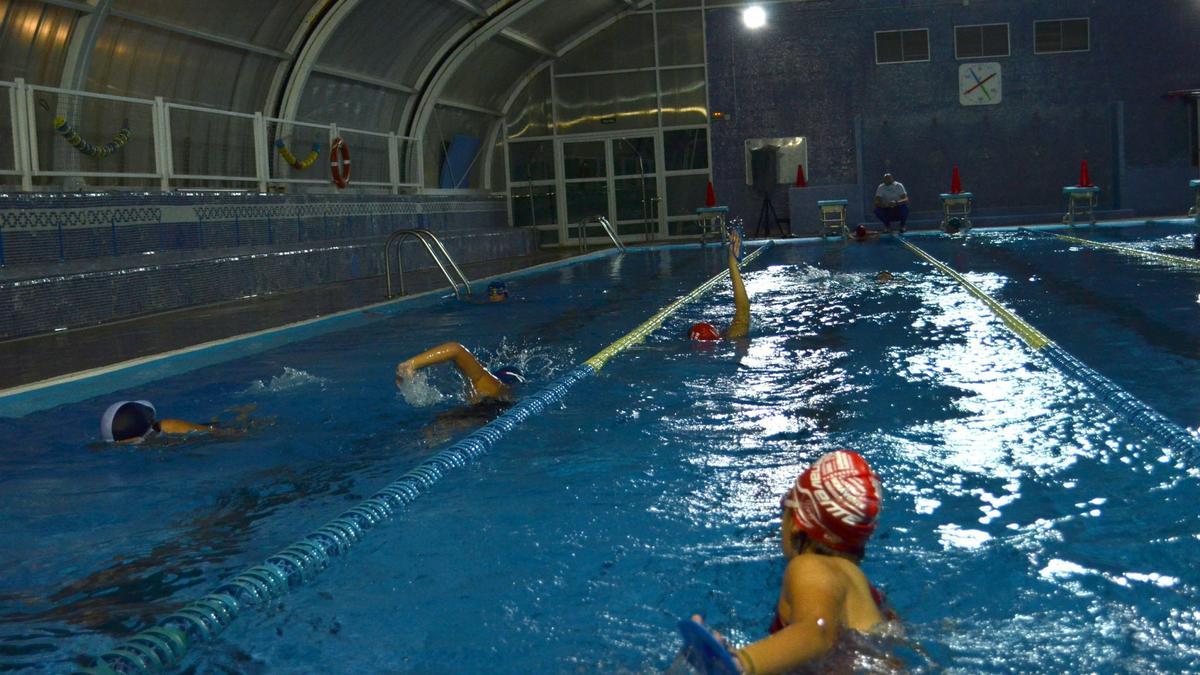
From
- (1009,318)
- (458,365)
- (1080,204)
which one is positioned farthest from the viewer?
(1080,204)

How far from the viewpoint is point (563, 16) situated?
21094mm

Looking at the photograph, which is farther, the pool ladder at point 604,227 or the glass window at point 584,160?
the glass window at point 584,160

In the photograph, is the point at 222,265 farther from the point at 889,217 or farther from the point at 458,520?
the point at 889,217

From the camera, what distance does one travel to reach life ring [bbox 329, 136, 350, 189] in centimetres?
1502

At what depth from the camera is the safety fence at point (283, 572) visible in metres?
2.40

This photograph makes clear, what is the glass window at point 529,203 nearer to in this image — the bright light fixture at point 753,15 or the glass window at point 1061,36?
the bright light fixture at point 753,15

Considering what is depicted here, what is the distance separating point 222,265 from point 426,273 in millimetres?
3821

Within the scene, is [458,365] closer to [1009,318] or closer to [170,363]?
[170,363]

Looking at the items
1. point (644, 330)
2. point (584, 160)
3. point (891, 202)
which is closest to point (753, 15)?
point (891, 202)

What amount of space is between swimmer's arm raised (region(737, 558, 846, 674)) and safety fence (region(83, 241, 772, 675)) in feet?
3.96

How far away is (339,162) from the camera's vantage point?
49.4 ft

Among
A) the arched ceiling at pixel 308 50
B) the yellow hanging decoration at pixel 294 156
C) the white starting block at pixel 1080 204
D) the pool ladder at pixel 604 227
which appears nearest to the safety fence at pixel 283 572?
the arched ceiling at pixel 308 50

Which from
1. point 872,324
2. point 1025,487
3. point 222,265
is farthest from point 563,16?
point 1025,487

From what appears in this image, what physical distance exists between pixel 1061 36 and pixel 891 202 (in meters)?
5.43
